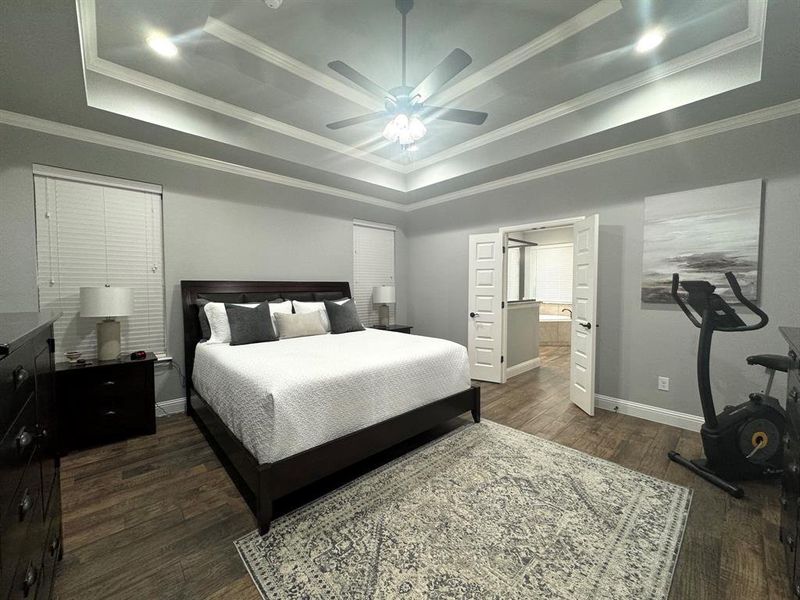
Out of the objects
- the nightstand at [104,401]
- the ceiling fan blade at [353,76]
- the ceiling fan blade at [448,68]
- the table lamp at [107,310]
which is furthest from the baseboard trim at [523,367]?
the table lamp at [107,310]

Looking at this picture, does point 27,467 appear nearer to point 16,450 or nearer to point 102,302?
point 16,450

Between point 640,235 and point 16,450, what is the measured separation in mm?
4409

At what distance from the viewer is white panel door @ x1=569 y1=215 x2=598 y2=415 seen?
331 cm

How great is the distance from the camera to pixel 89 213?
3016 millimetres

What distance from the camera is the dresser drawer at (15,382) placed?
2.84ft

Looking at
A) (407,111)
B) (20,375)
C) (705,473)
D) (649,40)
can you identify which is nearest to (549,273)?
(649,40)

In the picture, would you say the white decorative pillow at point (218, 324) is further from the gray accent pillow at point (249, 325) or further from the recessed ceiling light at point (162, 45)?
the recessed ceiling light at point (162, 45)

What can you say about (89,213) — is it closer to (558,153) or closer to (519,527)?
(519,527)

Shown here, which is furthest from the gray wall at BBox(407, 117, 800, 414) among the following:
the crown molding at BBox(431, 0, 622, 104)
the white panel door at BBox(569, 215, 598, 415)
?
the crown molding at BBox(431, 0, 622, 104)

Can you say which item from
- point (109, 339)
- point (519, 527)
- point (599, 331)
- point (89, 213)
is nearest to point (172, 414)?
point (109, 339)

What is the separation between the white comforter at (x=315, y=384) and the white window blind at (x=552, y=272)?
5.95 m

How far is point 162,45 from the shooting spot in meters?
2.38

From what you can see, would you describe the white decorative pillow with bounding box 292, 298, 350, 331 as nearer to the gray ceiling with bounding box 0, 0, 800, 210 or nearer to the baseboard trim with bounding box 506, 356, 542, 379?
the gray ceiling with bounding box 0, 0, 800, 210

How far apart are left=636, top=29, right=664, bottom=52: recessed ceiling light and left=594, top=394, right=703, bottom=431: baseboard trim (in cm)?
313
